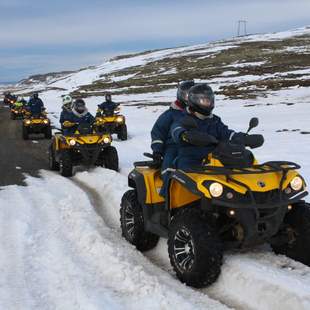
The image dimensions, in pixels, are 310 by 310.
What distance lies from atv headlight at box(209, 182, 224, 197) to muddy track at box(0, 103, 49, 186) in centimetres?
729

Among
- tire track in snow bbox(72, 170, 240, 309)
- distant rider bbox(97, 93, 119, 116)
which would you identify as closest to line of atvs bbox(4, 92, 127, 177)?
tire track in snow bbox(72, 170, 240, 309)

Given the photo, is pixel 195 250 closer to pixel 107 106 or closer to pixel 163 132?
pixel 163 132

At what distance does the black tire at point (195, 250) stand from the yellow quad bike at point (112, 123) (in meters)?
14.6

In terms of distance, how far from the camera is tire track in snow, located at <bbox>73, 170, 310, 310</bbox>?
180 inches

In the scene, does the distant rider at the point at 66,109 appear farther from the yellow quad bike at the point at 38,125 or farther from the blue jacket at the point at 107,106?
the yellow quad bike at the point at 38,125

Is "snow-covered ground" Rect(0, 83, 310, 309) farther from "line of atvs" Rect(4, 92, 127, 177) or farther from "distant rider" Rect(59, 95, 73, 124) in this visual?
"distant rider" Rect(59, 95, 73, 124)

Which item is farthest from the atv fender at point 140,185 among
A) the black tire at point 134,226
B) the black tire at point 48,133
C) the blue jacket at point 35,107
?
the blue jacket at point 35,107

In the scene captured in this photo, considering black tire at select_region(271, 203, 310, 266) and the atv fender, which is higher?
the atv fender

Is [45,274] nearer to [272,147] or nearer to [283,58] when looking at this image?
[272,147]

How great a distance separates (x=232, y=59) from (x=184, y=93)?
78670 mm

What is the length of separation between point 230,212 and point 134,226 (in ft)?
6.18

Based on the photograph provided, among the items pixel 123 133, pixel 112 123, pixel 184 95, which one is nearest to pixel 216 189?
pixel 184 95

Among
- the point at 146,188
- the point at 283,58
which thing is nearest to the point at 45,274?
the point at 146,188

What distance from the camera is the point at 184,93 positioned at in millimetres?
6770
